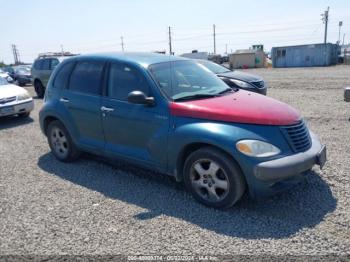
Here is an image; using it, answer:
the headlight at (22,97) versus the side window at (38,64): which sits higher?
the side window at (38,64)

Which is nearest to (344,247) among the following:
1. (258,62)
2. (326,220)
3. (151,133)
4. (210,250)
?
(326,220)

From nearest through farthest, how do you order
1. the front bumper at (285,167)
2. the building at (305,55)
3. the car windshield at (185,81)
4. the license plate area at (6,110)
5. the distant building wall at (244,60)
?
the front bumper at (285,167), the car windshield at (185,81), the license plate area at (6,110), the building at (305,55), the distant building wall at (244,60)

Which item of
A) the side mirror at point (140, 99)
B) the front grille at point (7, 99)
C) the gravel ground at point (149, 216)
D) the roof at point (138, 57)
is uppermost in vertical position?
the roof at point (138, 57)

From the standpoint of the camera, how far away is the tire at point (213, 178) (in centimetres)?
367

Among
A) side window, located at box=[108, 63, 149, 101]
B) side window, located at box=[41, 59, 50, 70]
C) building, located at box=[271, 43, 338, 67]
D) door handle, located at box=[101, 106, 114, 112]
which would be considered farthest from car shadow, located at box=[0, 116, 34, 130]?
building, located at box=[271, 43, 338, 67]

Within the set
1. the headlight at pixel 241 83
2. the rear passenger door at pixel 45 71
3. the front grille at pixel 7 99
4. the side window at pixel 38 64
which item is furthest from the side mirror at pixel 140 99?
the side window at pixel 38 64

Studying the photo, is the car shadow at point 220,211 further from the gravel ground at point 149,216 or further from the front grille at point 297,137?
the front grille at point 297,137

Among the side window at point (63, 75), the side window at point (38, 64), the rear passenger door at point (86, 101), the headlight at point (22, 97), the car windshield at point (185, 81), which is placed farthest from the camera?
the side window at point (38, 64)

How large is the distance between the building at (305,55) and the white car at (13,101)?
3562 cm

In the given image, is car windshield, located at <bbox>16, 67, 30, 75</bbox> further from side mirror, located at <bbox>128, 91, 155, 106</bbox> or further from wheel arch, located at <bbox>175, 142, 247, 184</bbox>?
wheel arch, located at <bbox>175, 142, 247, 184</bbox>

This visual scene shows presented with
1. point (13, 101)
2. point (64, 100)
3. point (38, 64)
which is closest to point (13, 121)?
point (13, 101)

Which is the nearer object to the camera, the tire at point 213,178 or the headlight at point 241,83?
the tire at point 213,178

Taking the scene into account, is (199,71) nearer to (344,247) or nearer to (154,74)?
(154,74)

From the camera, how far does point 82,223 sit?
3.74 m
